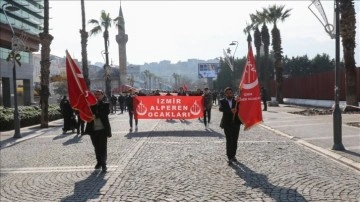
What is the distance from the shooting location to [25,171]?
1009cm

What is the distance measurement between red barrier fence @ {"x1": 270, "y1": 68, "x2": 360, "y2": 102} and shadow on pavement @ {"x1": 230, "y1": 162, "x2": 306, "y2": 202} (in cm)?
2301

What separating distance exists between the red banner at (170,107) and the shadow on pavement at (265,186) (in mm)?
11719

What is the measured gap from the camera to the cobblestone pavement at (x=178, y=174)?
725 centimetres

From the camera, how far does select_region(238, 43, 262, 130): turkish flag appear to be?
10.2 meters

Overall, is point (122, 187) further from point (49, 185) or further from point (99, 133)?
point (99, 133)

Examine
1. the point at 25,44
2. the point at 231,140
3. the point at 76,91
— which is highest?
the point at 25,44

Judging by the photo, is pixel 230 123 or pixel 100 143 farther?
pixel 230 123

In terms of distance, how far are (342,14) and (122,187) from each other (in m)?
21.6

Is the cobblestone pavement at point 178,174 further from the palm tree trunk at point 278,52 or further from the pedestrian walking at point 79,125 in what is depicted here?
the palm tree trunk at point 278,52

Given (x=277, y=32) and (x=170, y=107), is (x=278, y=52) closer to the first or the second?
(x=277, y=32)

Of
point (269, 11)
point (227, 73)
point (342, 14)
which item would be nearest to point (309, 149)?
Result: point (342, 14)

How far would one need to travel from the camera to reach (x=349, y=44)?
25.8m

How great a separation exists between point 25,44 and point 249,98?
1673 inches

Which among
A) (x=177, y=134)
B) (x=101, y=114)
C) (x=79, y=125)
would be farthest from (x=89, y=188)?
(x=79, y=125)
